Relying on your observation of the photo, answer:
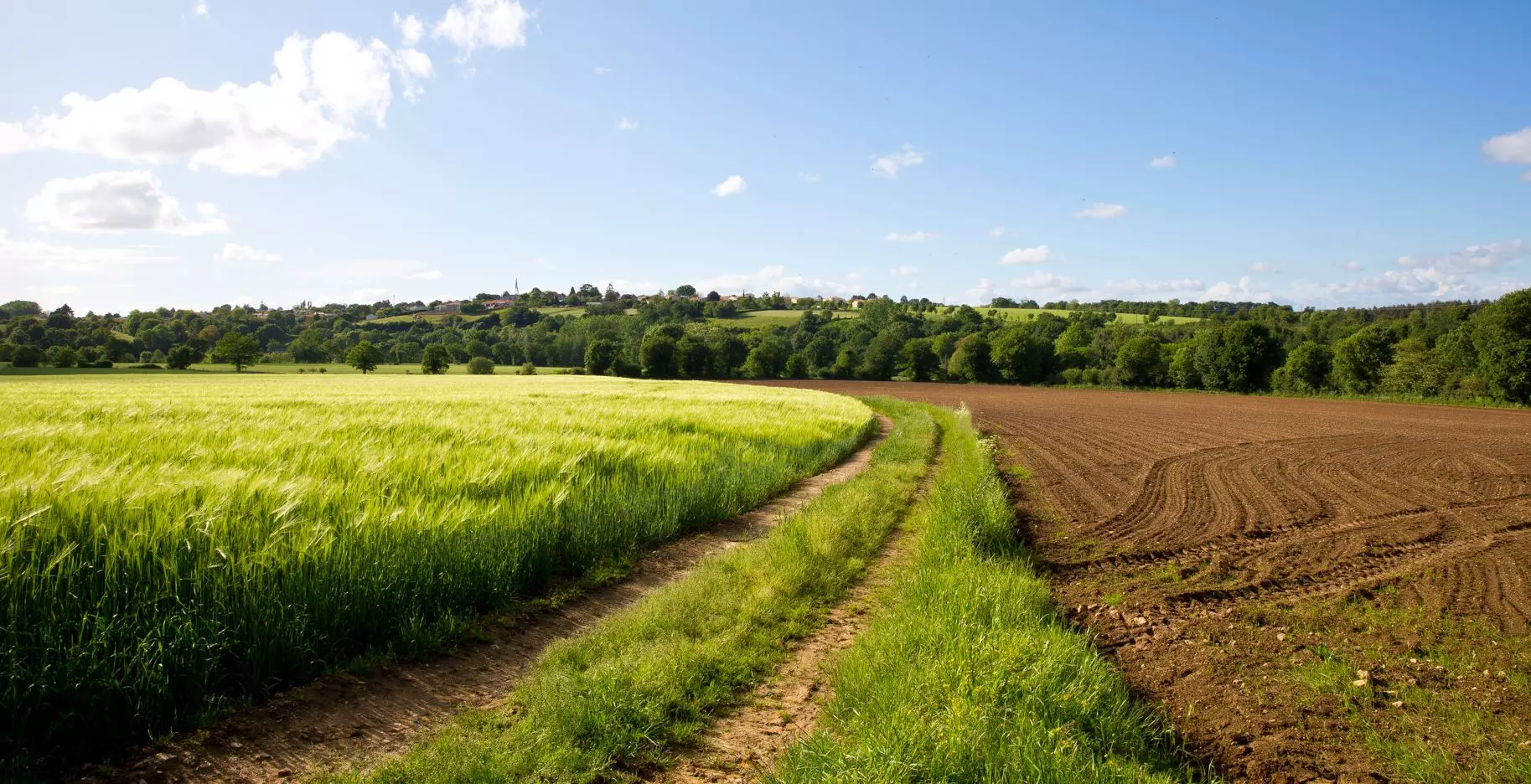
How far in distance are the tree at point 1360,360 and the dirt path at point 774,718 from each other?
77.0 m

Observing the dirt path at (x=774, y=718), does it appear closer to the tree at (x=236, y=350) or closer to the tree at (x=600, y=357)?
the tree at (x=600, y=357)

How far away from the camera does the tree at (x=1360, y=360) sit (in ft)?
206

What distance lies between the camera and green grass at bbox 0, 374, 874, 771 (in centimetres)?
369

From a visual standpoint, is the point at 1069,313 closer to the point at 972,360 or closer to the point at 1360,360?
the point at 972,360

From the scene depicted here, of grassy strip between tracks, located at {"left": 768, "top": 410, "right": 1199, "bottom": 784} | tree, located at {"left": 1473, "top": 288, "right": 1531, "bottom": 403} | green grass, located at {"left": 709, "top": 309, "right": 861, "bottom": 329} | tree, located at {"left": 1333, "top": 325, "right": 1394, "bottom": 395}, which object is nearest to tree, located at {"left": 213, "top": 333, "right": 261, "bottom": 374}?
green grass, located at {"left": 709, "top": 309, "right": 861, "bottom": 329}

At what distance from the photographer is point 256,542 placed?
4785 mm

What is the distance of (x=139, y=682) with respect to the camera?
3656mm

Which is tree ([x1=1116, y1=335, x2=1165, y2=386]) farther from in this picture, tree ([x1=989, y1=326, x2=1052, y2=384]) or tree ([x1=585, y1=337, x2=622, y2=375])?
tree ([x1=585, y1=337, x2=622, y2=375])

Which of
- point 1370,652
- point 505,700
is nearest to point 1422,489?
point 1370,652

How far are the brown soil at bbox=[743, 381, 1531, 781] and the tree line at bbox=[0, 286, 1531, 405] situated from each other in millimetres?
48027

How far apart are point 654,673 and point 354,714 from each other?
1745 millimetres

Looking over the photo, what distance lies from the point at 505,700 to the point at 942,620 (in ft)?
10.1

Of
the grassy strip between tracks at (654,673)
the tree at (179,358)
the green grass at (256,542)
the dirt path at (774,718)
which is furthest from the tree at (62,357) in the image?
the dirt path at (774,718)

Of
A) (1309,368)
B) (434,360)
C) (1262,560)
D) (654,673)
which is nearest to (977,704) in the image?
(654,673)
